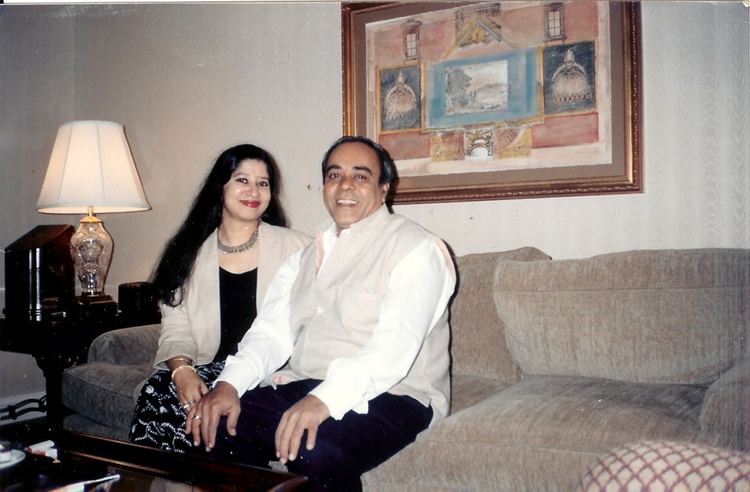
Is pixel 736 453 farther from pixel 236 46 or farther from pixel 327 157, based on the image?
pixel 236 46

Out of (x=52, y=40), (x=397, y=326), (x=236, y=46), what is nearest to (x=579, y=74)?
(x=397, y=326)

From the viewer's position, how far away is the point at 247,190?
1.97 meters

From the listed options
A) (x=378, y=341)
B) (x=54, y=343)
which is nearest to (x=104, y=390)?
(x=54, y=343)

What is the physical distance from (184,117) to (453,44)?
144cm

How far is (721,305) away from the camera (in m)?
1.56

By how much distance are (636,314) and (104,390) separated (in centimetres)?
164

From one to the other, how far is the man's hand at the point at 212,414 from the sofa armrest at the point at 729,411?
102 centimetres

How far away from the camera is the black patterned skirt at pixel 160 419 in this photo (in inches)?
60.8

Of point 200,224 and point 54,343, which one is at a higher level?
point 200,224

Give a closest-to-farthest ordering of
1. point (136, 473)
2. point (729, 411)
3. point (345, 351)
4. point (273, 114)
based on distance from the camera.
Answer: point (136, 473), point (729, 411), point (345, 351), point (273, 114)

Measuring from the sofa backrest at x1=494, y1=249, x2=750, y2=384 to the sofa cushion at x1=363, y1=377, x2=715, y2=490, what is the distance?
10 centimetres

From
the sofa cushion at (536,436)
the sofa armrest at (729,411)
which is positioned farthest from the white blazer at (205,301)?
the sofa armrest at (729,411)

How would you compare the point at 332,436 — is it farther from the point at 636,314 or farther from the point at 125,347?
the point at 125,347

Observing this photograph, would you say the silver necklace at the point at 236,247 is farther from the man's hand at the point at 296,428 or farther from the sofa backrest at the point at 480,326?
the man's hand at the point at 296,428
